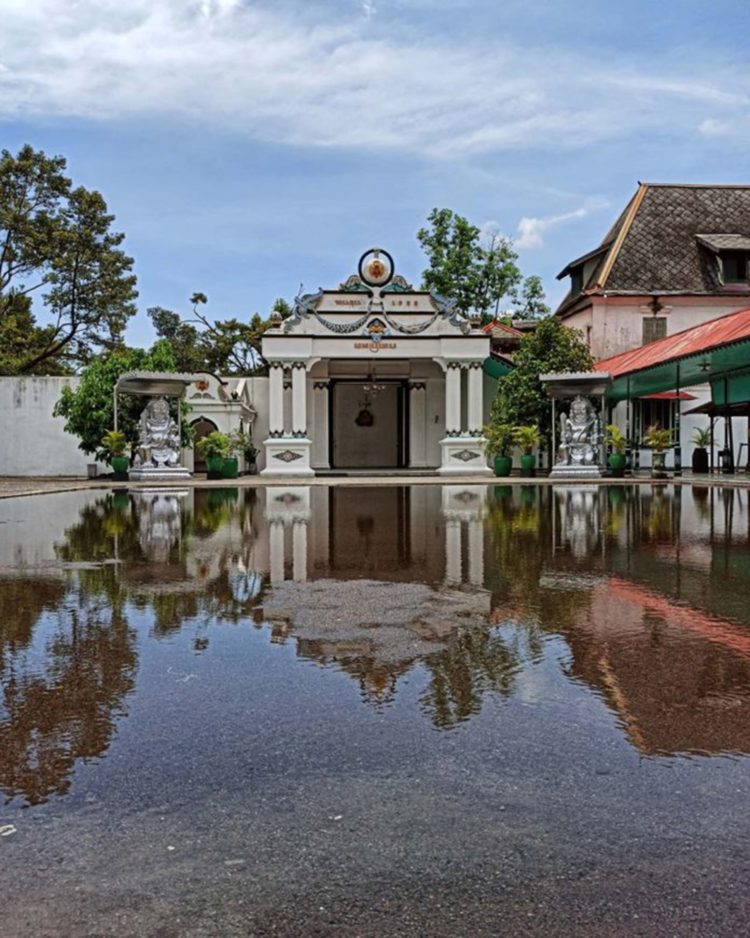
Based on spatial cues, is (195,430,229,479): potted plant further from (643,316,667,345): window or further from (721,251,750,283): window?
(721,251,750,283): window

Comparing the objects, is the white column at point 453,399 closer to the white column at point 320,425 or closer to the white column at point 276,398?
the white column at point 276,398

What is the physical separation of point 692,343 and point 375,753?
75.5ft

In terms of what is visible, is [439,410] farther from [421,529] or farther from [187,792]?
[187,792]

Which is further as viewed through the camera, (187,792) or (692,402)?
(692,402)

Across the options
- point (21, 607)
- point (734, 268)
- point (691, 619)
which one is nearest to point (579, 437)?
point (734, 268)

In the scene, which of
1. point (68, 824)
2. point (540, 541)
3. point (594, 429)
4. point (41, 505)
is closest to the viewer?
point (68, 824)

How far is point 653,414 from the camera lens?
34500 millimetres

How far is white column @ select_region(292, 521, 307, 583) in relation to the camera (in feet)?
25.0

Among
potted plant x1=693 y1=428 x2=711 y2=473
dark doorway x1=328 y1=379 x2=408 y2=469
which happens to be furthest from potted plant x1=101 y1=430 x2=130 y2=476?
potted plant x1=693 y1=428 x2=711 y2=473

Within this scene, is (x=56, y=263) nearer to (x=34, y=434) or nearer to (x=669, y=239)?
(x=34, y=434)

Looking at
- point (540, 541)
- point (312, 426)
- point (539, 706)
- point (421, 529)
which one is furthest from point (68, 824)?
point (312, 426)

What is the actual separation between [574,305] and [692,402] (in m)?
6.54

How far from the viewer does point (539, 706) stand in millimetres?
3854

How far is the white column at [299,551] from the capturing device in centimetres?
763
